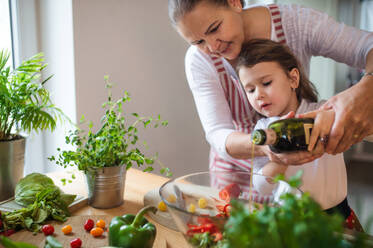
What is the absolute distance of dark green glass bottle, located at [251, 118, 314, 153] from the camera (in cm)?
99

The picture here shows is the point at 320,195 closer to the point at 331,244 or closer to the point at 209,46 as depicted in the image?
the point at 209,46

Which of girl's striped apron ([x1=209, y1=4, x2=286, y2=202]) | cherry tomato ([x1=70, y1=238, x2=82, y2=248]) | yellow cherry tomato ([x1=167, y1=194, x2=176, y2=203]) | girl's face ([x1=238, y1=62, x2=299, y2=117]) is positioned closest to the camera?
yellow cherry tomato ([x1=167, y1=194, x2=176, y2=203])

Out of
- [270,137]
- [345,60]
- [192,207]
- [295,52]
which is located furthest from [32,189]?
[345,60]

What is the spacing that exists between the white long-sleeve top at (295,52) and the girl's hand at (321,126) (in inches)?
13.9

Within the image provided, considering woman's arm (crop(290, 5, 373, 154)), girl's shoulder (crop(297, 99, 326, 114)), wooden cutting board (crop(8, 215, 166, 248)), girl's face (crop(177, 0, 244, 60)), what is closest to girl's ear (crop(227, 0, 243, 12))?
girl's face (crop(177, 0, 244, 60))

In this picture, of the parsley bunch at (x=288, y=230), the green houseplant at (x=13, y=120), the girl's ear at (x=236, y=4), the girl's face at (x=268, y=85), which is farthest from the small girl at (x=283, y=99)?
the parsley bunch at (x=288, y=230)

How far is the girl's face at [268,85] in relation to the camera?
3.98 feet

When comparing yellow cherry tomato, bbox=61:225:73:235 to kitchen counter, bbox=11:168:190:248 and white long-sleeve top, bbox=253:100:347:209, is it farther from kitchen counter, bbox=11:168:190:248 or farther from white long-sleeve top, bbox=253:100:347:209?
white long-sleeve top, bbox=253:100:347:209

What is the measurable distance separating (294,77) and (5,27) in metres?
1.37

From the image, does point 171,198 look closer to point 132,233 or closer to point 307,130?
point 132,233

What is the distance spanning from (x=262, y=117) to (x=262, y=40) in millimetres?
315

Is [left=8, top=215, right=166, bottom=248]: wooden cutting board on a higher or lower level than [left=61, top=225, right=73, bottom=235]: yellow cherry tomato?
lower

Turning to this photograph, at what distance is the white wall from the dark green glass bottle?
1.01 m

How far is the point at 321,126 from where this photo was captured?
1.00m
